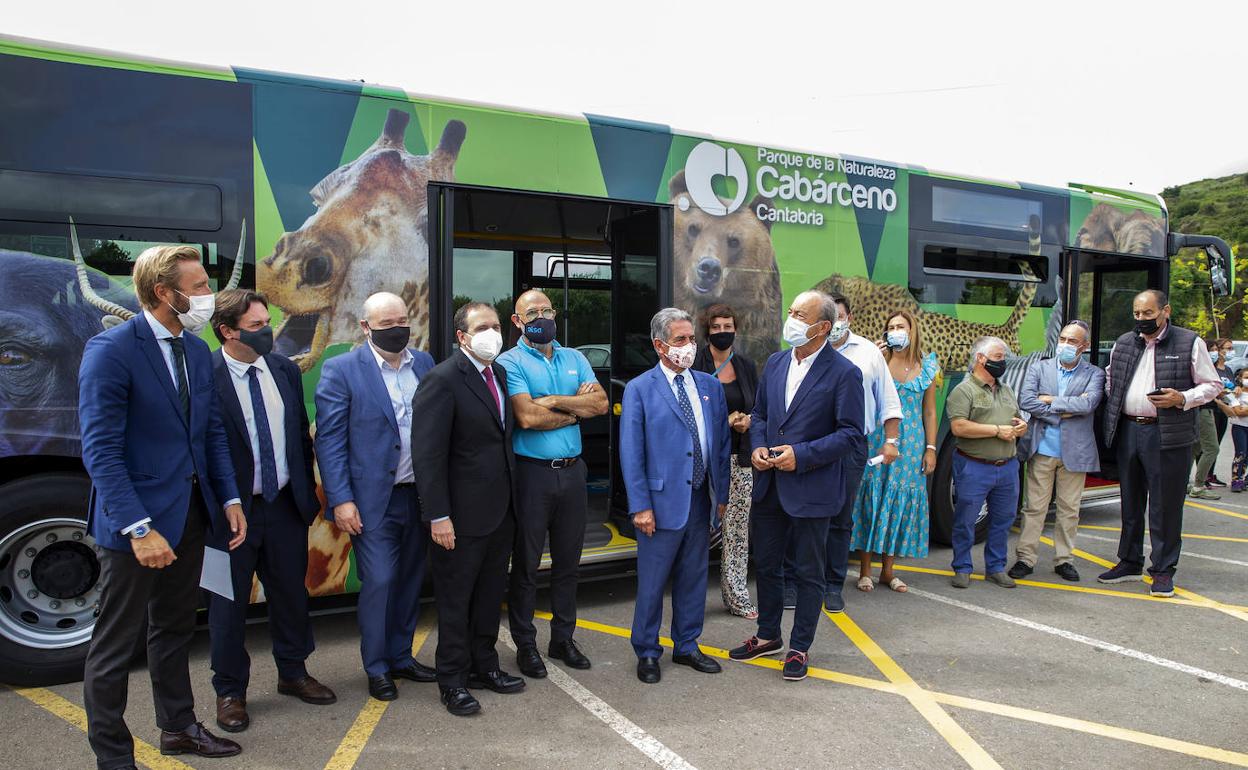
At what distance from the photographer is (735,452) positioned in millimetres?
5215

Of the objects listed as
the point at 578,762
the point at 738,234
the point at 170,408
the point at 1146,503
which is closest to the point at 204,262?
the point at 170,408

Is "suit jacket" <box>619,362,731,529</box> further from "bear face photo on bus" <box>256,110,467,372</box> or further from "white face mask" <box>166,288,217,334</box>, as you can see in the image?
"white face mask" <box>166,288,217,334</box>

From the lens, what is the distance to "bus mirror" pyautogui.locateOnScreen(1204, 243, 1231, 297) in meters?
7.90

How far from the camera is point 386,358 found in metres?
3.97

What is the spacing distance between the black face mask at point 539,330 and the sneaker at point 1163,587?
4670mm

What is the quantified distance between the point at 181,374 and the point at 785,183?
164 inches

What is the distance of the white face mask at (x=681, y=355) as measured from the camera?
4.16 meters

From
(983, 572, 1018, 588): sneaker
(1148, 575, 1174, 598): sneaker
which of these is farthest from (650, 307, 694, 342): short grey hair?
(1148, 575, 1174, 598): sneaker

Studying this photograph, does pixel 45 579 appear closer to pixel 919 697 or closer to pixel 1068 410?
pixel 919 697

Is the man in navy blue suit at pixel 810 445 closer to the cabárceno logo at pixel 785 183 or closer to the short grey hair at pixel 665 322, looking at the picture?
the short grey hair at pixel 665 322

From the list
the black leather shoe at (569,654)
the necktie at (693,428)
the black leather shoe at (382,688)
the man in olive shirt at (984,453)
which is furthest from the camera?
the man in olive shirt at (984,453)

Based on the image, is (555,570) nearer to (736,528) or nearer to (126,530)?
(736,528)

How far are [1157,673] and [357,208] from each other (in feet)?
16.2

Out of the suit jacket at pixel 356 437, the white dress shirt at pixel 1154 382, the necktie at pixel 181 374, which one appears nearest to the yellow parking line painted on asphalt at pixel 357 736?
the suit jacket at pixel 356 437
